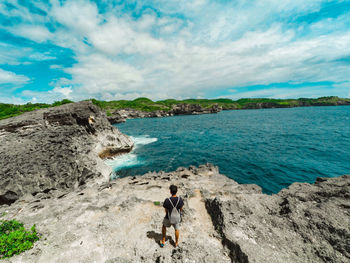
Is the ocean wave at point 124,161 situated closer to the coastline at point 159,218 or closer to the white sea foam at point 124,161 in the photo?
the white sea foam at point 124,161

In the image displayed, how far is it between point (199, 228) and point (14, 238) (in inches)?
349

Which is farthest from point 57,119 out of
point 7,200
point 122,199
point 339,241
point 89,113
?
point 339,241

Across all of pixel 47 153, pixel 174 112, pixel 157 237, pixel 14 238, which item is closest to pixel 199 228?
pixel 157 237

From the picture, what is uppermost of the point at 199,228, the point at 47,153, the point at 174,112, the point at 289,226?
the point at 47,153

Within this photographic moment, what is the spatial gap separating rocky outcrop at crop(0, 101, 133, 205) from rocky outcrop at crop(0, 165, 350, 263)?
3.30 meters

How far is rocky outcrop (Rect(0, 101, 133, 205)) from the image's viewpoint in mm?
12984

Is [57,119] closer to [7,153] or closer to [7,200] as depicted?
[7,153]

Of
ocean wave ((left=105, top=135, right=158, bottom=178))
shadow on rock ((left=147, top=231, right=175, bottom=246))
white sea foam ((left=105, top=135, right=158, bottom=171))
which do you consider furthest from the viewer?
white sea foam ((left=105, top=135, right=158, bottom=171))

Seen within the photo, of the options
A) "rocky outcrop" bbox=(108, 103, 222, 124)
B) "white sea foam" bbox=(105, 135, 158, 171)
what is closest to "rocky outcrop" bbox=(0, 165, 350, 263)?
"white sea foam" bbox=(105, 135, 158, 171)

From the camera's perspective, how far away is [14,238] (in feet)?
21.3

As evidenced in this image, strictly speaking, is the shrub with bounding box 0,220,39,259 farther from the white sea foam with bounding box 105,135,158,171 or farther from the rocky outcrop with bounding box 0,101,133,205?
the white sea foam with bounding box 105,135,158,171

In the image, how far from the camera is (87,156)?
62.4 ft

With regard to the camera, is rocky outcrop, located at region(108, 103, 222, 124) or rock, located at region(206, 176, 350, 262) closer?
rock, located at region(206, 176, 350, 262)

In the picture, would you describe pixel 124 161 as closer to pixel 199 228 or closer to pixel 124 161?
pixel 124 161
